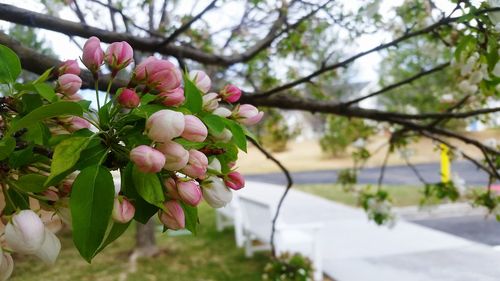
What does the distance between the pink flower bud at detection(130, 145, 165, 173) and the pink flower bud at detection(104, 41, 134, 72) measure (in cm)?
13

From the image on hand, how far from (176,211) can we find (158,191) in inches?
1.6

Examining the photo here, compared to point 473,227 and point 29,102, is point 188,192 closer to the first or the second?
point 29,102

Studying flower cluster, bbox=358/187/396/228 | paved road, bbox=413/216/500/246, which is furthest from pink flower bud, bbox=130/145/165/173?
flower cluster, bbox=358/187/396/228

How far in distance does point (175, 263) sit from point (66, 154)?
3193 mm

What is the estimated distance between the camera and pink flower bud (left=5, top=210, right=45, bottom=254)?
363 millimetres

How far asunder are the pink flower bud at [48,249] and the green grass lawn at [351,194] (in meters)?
3.72

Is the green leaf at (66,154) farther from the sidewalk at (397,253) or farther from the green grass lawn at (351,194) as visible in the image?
the green grass lawn at (351,194)

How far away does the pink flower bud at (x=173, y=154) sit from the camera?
1.23 ft

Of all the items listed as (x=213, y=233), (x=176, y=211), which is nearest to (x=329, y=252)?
(x=213, y=233)

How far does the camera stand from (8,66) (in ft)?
1.39

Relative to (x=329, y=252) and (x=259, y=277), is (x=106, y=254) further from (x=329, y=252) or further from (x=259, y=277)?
(x=329, y=252)

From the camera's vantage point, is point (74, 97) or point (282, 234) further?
point (282, 234)

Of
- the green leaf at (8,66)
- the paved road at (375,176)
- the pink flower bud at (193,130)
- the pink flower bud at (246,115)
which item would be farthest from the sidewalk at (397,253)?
the paved road at (375,176)

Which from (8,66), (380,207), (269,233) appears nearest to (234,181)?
(8,66)
